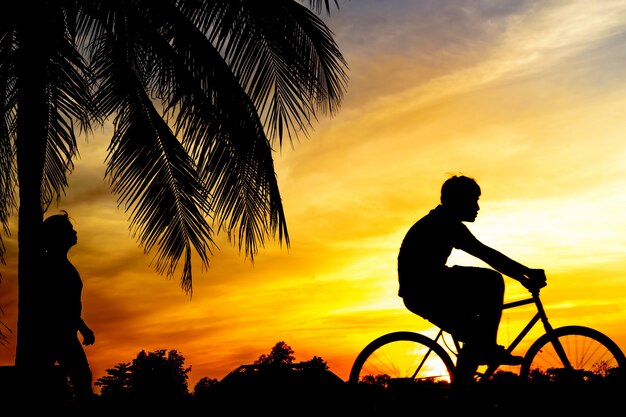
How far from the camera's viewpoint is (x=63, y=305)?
6336mm

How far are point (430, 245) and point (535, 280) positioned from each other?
2.79 feet

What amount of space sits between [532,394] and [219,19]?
17.1ft

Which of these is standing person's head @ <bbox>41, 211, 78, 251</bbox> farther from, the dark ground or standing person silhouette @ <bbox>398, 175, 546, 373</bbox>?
standing person silhouette @ <bbox>398, 175, 546, 373</bbox>

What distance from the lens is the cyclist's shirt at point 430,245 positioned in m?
5.10

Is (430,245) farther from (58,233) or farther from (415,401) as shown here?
(58,233)

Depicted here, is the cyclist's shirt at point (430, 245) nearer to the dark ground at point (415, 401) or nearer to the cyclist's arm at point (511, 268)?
the cyclist's arm at point (511, 268)

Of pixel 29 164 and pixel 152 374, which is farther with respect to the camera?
pixel 152 374

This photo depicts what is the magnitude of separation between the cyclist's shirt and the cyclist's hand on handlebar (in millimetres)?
534

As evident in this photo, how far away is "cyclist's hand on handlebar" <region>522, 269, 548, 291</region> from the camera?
207 inches

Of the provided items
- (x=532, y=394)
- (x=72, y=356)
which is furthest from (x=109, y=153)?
(x=532, y=394)

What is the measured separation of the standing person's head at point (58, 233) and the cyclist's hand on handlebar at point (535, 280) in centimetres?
382

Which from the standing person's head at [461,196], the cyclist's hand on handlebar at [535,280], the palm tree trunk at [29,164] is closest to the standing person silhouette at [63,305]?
the palm tree trunk at [29,164]

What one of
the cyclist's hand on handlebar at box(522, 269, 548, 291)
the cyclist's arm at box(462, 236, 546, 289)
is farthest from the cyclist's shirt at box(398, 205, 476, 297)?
the cyclist's hand on handlebar at box(522, 269, 548, 291)

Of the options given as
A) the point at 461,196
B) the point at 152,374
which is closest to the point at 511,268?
the point at 461,196
